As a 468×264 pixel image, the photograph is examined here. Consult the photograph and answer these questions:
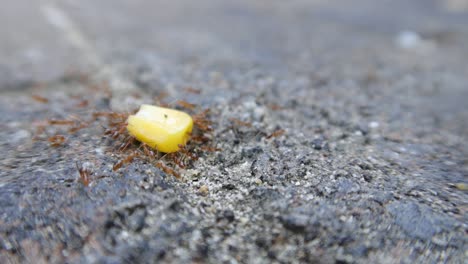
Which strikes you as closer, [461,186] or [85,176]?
[85,176]

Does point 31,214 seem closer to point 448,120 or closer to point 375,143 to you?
point 375,143

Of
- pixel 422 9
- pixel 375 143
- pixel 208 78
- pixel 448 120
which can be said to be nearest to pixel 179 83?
pixel 208 78

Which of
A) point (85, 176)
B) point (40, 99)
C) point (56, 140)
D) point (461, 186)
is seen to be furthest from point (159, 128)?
point (461, 186)

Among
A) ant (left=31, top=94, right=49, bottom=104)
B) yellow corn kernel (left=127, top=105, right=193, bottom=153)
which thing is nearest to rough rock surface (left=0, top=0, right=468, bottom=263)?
ant (left=31, top=94, right=49, bottom=104)

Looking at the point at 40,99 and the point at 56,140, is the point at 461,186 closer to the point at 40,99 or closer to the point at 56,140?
the point at 56,140

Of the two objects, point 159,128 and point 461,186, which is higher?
point 159,128

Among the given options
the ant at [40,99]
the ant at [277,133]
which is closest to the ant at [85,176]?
the ant at [277,133]
